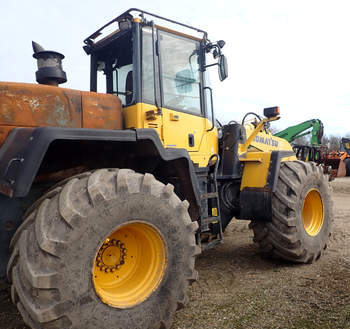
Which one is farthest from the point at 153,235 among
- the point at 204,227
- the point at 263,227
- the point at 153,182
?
the point at 263,227

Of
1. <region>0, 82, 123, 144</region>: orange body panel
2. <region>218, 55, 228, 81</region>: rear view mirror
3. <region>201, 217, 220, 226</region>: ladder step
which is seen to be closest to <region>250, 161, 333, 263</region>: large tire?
<region>201, 217, 220, 226</region>: ladder step

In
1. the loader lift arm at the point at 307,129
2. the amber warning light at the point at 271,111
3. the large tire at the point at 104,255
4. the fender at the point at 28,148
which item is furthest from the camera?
the loader lift arm at the point at 307,129

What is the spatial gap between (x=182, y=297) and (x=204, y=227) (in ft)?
3.83

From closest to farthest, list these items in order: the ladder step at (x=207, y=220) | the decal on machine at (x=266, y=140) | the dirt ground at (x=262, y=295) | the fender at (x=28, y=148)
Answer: the fender at (x=28, y=148) → the dirt ground at (x=262, y=295) → the ladder step at (x=207, y=220) → the decal on machine at (x=266, y=140)

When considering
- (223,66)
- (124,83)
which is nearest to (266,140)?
(223,66)

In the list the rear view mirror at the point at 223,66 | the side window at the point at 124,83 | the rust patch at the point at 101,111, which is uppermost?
the rear view mirror at the point at 223,66

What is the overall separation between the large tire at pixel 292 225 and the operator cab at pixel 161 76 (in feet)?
3.39

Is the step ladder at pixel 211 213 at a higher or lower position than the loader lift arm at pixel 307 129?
lower

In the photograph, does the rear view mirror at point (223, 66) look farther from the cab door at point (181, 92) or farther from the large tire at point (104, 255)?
the large tire at point (104, 255)

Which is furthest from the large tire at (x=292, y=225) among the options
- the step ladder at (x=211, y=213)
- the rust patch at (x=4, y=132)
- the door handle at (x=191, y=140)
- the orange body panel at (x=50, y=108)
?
the rust patch at (x=4, y=132)

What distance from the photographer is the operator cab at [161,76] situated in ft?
11.2

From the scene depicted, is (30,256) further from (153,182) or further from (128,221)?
(153,182)

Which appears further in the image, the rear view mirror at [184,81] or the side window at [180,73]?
the rear view mirror at [184,81]

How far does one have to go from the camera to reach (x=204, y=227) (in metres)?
3.85
